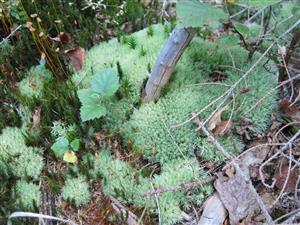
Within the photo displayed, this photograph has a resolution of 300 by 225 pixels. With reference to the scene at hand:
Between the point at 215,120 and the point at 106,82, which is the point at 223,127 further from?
the point at 106,82

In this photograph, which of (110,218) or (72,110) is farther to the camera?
(72,110)

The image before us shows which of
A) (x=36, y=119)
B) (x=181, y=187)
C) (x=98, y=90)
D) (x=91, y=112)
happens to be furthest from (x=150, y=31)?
(x=181, y=187)

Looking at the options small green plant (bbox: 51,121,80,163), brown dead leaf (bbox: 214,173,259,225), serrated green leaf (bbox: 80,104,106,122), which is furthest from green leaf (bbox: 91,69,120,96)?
brown dead leaf (bbox: 214,173,259,225)

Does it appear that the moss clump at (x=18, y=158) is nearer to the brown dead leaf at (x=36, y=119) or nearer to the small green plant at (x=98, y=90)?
the brown dead leaf at (x=36, y=119)

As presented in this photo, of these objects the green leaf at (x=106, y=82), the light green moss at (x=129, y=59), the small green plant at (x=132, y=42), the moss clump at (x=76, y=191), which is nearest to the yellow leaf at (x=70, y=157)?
the moss clump at (x=76, y=191)

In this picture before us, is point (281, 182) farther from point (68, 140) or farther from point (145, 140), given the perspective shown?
point (68, 140)

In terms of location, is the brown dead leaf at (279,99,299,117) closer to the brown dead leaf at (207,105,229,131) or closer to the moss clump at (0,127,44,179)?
the brown dead leaf at (207,105,229,131)

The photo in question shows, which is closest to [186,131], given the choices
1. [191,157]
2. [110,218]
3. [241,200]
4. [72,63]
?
[191,157]
